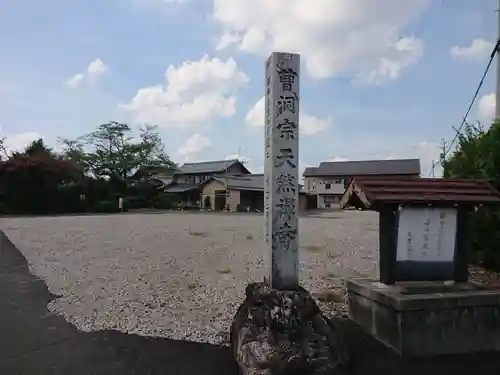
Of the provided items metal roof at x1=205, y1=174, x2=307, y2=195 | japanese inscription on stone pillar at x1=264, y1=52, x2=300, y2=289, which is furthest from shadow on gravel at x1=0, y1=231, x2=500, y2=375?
metal roof at x1=205, y1=174, x2=307, y2=195

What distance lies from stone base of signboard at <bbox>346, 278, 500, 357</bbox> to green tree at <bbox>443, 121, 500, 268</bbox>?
7.39 feet

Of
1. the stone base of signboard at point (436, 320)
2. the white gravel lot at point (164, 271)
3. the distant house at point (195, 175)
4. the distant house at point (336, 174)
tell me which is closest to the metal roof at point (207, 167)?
the distant house at point (195, 175)

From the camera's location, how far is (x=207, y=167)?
49.3m

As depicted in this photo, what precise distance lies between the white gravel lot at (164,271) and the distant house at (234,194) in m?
25.2

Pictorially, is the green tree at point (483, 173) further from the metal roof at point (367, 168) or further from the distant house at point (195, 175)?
the distant house at point (195, 175)

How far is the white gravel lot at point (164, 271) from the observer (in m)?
5.29

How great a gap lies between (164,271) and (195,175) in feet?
132

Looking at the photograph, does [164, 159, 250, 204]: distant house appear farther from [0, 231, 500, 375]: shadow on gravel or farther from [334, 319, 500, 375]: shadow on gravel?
[334, 319, 500, 375]: shadow on gravel

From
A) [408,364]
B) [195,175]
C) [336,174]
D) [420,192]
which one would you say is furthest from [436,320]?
[336,174]

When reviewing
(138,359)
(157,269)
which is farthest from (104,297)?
(138,359)

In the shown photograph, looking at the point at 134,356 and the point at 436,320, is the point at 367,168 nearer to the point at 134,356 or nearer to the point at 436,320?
the point at 436,320

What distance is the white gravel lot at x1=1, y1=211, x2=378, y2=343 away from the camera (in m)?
5.29

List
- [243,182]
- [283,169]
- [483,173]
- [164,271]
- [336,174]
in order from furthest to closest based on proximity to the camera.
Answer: [336,174], [243,182], [164,271], [483,173], [283,169]

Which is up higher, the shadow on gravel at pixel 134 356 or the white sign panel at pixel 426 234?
the white sign panel at pixel 426 234
